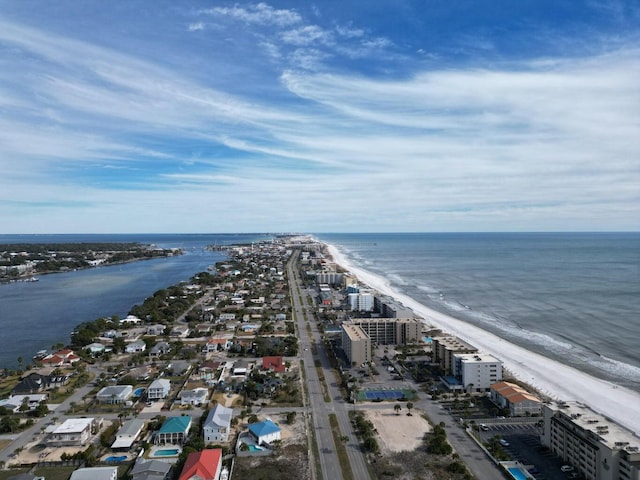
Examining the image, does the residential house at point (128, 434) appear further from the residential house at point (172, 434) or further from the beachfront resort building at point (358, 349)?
the beachfront resort building at point (358, 349)

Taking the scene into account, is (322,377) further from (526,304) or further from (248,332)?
(526,304)

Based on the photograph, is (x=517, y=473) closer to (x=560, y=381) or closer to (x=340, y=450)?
(x=340, y=450)

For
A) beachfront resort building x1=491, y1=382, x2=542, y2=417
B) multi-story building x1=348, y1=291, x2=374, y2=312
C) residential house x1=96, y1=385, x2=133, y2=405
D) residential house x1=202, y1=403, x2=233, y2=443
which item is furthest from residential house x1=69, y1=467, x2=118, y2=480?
multi-story building x1=348, y1=291, x2=374, y2=312

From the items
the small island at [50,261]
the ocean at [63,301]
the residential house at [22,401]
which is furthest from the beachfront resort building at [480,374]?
the small island at [50,261]

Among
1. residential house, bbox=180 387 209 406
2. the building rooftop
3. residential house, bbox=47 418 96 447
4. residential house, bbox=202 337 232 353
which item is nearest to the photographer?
the building rooftop

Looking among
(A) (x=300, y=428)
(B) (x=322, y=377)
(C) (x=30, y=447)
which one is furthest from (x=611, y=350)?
(C) (x=30, y=447)

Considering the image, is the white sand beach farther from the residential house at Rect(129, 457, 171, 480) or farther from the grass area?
the residential house at Rect(129, 457, 171, 480)
